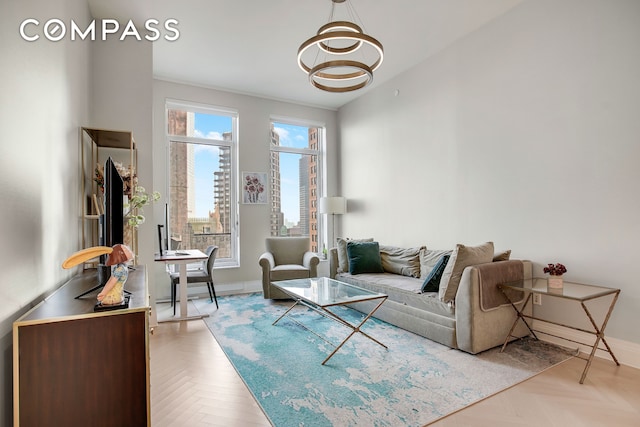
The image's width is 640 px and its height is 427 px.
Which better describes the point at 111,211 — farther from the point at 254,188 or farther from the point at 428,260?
the point at 254,188

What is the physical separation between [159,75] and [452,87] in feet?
13.4

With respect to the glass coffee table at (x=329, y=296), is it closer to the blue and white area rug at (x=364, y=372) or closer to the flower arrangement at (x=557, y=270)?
the blue and white area rug at (x=364, y=372)

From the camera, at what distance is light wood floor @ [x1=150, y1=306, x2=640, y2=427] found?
1.96m

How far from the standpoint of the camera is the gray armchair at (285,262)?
469cm

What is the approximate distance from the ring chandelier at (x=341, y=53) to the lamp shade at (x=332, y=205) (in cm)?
187

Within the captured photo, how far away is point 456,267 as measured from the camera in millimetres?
3035

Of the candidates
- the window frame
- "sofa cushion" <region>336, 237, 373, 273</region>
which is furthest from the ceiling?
"sofa cushion" <region>336, 237, 373, 273</region>

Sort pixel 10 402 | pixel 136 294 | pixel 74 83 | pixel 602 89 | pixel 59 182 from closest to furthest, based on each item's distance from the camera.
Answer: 1. pixel 10 402
2. pixel 136 294
3. pixel 59 182
4. pixel 74 83
5. pixel 602 89

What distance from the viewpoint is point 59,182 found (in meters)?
2.19

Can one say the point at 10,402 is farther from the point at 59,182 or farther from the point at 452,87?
Answer: the point at 452,87

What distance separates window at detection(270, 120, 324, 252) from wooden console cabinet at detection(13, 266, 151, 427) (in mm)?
4543

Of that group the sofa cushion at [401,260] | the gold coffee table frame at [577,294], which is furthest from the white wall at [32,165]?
the sofa cushion at [401,260]

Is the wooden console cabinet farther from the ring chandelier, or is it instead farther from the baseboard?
the baseboard

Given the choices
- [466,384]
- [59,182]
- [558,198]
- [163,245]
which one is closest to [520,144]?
[558,198]
